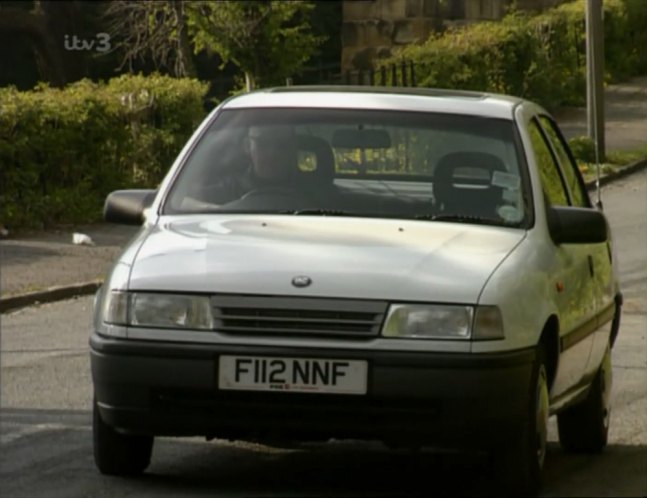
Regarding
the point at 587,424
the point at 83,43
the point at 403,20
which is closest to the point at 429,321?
the point at 587,424

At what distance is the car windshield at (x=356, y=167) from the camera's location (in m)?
8.50

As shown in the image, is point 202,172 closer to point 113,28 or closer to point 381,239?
point 381,239

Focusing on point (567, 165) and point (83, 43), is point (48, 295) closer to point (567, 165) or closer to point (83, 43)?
point (567, 165)

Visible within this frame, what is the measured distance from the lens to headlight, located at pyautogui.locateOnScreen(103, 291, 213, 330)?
7574 millimetres

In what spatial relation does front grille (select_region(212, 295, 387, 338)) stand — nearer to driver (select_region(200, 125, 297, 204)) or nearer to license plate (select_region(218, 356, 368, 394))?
license plate (select_region(218, 356, 368, 394))

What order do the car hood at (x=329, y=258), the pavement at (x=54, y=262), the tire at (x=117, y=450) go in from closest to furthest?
the car hood at (x=329, y=258), the tire at (x=117, y=450), the pavement at (x=54, y=262)

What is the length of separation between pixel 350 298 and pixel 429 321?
0.92ft

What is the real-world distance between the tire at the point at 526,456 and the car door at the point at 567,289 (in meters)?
0.41

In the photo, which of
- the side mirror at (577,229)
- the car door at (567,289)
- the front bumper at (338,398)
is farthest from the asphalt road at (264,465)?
the side mirror at (577,229)

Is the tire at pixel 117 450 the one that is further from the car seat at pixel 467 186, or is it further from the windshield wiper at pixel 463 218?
the car seat at pixel 467 186

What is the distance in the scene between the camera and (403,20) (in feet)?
127

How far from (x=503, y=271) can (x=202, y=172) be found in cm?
161

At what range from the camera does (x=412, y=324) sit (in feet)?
24.5

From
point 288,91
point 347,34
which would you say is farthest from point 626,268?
point 347,34
